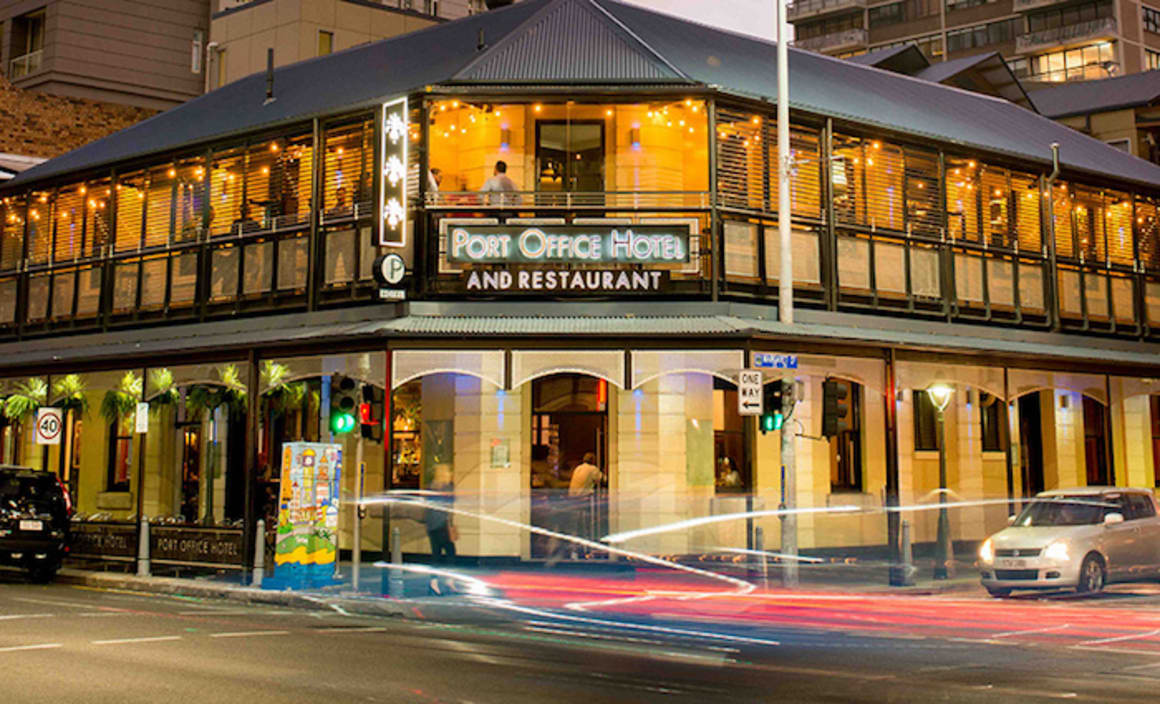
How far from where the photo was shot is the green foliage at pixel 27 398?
86.2 feet

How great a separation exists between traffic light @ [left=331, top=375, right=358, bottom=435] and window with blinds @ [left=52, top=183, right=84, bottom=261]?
41.0ft

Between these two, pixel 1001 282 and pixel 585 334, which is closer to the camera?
pixel 585 334

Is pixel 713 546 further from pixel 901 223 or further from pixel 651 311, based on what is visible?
pixel 901 223

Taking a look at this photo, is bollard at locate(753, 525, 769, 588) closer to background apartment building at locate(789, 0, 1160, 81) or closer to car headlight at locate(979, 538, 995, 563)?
car headlight at locate(979, 538, 995, 563)

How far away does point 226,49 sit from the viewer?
41875 mm

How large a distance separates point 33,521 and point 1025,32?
234 feet

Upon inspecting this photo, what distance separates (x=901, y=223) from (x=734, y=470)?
241 inches

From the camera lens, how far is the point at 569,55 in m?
22.9

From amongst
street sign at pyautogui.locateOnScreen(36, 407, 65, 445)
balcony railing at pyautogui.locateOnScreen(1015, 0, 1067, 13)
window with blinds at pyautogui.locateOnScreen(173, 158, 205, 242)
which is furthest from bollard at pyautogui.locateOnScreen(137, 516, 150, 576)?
balcony railing at pyautogui.locateOnScreen(1015, 0, 1067, 13)

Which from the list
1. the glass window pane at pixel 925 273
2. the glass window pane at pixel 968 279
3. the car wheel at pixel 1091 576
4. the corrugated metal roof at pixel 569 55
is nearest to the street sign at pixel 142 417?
the corrugated metal roof at pixel 569 55

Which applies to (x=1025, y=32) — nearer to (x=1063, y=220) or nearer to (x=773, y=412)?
(x=1063, y=220)

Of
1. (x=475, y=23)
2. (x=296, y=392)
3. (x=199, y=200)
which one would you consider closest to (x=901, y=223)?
(x=475, y=23)

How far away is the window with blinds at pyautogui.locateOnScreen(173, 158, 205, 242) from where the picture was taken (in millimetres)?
25781

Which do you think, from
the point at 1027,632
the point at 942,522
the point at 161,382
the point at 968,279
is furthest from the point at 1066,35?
the point at 1027,632
